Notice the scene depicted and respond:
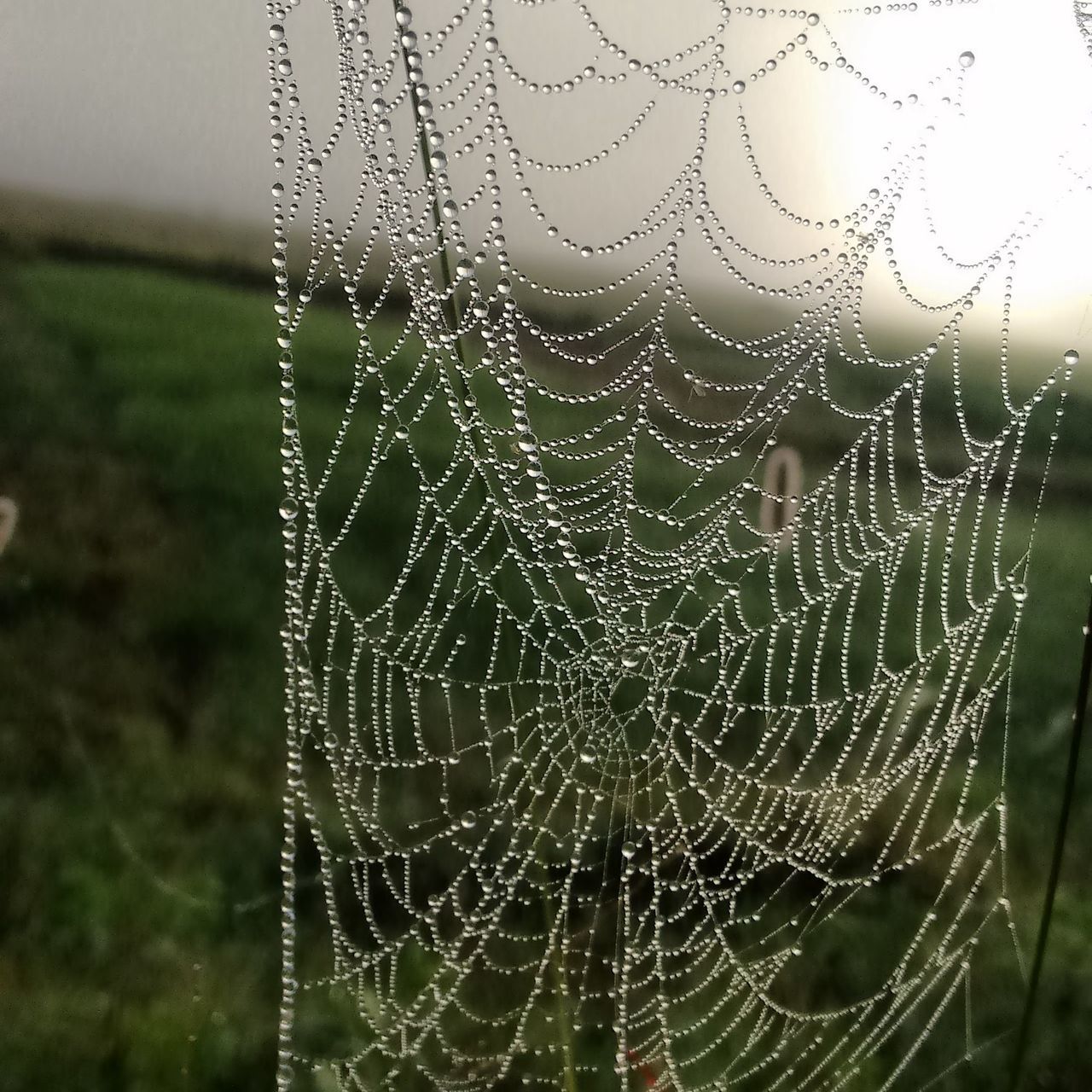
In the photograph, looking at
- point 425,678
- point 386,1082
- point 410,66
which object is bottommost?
point 386,1082

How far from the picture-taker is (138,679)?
24.3 inches

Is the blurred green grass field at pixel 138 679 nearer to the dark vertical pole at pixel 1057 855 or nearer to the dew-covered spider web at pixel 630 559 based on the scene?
the dew-covered spider web at pixel 630 559

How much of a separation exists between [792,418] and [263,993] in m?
0.57

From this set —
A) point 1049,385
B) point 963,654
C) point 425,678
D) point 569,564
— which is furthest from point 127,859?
point 1049,385

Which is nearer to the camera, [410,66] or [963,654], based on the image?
[410,66]

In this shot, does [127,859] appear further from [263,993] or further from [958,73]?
[958,73]

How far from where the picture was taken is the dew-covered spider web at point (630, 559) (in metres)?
0.65

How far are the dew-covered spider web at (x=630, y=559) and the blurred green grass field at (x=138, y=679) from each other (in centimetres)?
3

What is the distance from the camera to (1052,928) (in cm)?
79

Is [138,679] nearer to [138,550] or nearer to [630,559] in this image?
[138,550]

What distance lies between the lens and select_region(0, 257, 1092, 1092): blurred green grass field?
600mm

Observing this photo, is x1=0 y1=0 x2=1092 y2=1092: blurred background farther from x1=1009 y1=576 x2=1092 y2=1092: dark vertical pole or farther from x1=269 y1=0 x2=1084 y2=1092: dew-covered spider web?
x1=1009 y1=576 x2=1092 y2=1092: dark vertical pole

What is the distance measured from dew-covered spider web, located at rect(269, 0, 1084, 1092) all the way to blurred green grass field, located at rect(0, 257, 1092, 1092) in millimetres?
29

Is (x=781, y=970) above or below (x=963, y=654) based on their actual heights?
below
